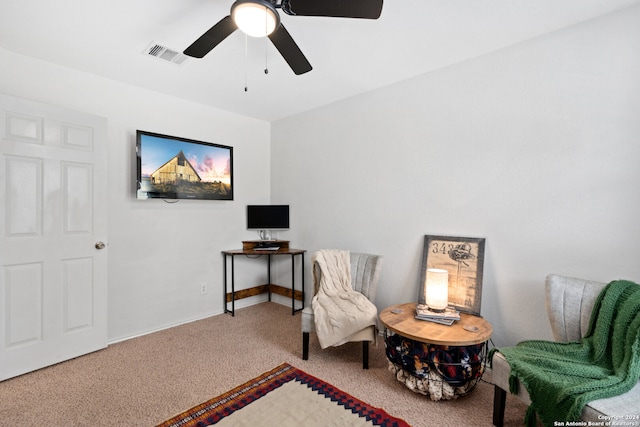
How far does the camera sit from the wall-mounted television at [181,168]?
303 centimetres

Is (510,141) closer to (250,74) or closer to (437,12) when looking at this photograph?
(437,12)

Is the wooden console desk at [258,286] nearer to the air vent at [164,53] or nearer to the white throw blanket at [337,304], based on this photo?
the white throw blanket at [337,304]

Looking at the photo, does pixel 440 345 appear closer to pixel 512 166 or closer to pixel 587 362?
pixel 587 362

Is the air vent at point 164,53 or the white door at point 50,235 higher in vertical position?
the air vent at point 164,53

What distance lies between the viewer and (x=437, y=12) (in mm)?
1931

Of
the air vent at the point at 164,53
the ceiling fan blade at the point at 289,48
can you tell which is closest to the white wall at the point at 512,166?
the ceiling fan blade at the point at 289,48

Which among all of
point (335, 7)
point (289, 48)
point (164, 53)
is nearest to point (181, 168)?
point (164, 53)

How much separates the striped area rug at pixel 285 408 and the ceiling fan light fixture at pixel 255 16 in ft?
7.25

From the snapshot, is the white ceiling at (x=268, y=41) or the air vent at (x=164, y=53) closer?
the white ceiling at (x=268, y=41)

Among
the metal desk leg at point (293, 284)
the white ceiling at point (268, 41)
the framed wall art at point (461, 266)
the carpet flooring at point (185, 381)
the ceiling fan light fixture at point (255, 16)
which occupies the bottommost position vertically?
the carpet flooring at point (185, 381)

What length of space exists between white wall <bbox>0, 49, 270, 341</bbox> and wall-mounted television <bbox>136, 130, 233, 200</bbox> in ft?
0.46

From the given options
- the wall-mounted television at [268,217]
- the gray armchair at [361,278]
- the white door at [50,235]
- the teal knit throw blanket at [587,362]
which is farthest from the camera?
the wall-mounted television at [268,217]

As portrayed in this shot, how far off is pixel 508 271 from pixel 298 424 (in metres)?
1.83

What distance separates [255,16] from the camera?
153 centimetres
